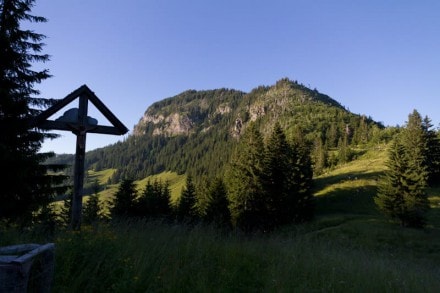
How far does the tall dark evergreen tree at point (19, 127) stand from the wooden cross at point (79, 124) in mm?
2961

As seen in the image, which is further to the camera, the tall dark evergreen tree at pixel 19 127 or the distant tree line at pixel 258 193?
the distant tree line at pixel 258 193

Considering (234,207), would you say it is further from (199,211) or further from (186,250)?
(186,250)

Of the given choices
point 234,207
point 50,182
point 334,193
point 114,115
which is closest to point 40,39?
point 50,182

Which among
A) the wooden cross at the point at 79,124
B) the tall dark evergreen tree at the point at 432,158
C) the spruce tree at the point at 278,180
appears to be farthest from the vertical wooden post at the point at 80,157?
the tall dark evergreen tree at the point at 432,158

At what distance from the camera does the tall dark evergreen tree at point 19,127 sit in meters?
10.1

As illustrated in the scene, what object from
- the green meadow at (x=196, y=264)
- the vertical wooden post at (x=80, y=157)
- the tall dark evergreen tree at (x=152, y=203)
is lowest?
the tall dark evergreen tree at (x=152, y=203)

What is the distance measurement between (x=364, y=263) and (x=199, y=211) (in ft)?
146

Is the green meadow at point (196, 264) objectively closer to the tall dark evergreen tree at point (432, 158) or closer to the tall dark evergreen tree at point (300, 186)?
the tall dark evergreen tree at point (300, 186)

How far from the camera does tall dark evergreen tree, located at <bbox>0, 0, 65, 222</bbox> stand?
10.1m

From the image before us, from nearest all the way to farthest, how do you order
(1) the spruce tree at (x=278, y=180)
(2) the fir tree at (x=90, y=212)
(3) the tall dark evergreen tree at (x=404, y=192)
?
1. (2) the fir tree at (x=90, y=212)
2. (3) the tall dark evergreen tree at (x=404, y=192)
3. (1) the spruce tree at (x=278, y=180)

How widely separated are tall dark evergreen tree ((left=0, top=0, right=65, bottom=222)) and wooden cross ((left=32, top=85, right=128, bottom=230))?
2.96 metres

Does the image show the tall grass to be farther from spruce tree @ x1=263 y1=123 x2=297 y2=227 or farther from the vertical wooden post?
spruce tree @ x1=263 y1=123 x2=297 y2=227

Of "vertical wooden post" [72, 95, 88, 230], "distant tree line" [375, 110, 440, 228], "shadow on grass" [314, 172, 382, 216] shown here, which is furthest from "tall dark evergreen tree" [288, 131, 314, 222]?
"vertical wooden post" [72, 95, 88, 230]

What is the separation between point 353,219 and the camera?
42.6m
